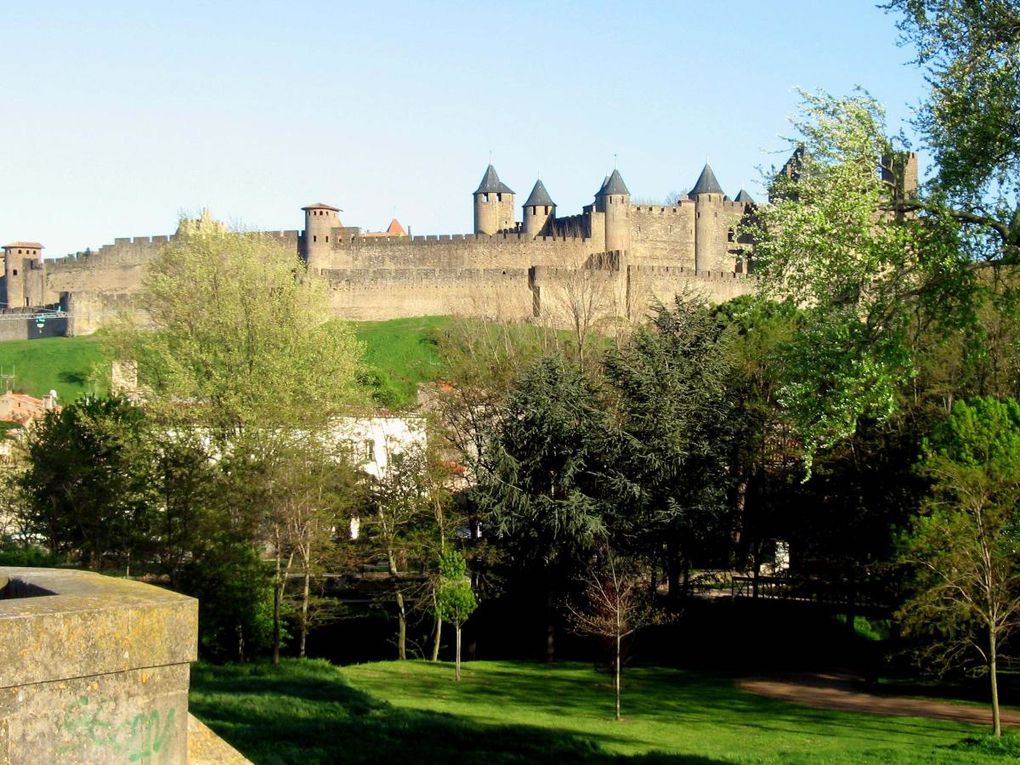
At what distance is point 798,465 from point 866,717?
8671 mm

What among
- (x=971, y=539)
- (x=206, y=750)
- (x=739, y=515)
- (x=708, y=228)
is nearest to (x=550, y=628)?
(x=739, y=515)

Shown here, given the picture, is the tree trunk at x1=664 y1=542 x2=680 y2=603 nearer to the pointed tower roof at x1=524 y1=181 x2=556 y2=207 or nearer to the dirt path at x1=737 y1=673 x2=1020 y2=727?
the dirt path at x1=737 y1=673 x2=1020 y2=727

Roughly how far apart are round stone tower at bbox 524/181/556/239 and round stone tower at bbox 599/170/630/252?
4188 millimetres

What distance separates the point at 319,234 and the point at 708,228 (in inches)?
940

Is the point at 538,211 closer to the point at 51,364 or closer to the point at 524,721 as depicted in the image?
the point at 51,364

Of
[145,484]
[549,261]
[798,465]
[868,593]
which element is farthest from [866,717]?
[549,261]

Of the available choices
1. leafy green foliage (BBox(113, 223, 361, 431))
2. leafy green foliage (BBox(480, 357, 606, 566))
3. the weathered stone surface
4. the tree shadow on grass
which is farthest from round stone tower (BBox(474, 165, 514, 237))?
the weathered stone surface

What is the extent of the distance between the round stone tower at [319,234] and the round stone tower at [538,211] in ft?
43.5

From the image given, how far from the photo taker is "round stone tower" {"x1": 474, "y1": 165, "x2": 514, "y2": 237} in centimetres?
8338

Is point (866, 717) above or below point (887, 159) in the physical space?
below

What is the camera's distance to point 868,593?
24.9m

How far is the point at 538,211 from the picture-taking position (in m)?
81.9

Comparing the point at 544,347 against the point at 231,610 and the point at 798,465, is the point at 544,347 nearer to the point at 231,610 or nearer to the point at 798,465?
the point at 798,465

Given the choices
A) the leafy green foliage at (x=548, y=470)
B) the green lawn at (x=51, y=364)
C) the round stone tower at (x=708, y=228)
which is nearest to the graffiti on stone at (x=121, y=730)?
the leafy green foliage at (x=548, y=470)
